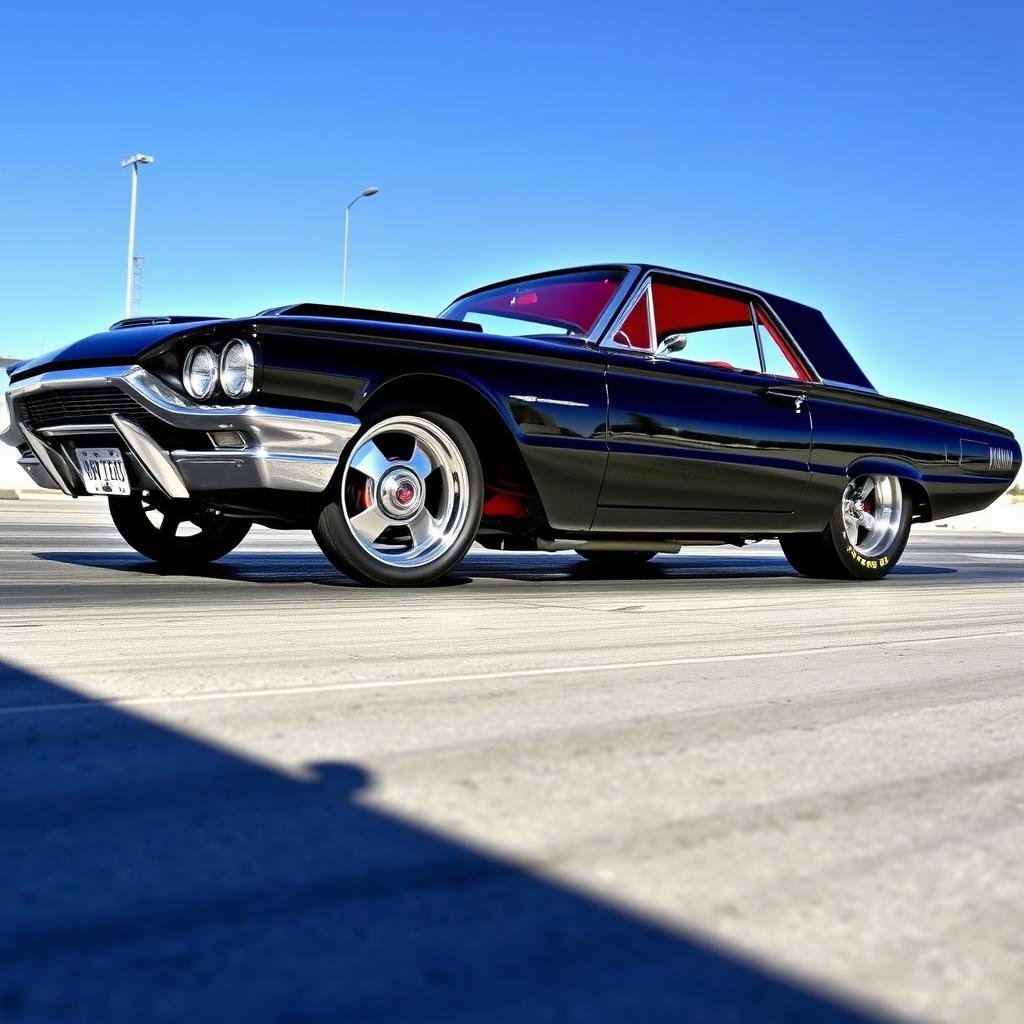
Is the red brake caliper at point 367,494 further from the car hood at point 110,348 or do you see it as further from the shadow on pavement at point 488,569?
the car hood at point 110,348

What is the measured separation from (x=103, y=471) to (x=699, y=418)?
2.76m

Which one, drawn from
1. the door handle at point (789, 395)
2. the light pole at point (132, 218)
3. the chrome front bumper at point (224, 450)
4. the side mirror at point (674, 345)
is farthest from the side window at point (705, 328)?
the light pole at point (132, 218)

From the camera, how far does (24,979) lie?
1096mm

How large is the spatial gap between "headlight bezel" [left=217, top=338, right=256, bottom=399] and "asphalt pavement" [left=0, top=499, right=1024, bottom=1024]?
1.29 meters

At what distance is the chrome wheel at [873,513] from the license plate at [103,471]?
417 centimetres

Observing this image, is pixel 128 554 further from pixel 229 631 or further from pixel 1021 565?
pixel 1021 565

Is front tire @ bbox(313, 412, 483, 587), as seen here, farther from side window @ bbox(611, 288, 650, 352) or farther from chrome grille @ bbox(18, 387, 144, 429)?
side window @ bbox(611, 288, 650, 352)

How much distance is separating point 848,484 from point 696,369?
1433 millimetres

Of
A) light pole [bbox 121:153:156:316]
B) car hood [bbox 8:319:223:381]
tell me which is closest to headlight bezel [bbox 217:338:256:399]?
car hood [bbox 8:319:223:381]

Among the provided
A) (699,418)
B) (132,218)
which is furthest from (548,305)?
(132,218)

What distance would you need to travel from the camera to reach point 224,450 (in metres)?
4.66

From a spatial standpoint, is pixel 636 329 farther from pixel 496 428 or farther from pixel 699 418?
pixel 496 428

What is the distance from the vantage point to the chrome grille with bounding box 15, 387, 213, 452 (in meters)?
4.73

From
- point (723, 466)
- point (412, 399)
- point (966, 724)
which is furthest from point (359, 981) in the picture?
point (723, 466)
